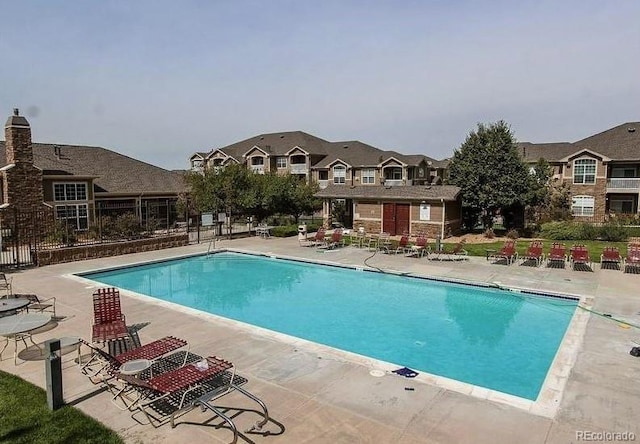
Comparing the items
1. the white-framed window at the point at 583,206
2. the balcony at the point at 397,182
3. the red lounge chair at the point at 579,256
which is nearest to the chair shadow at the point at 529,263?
the red lounge chair at the point at 579,256

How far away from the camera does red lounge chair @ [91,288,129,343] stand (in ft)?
29.5

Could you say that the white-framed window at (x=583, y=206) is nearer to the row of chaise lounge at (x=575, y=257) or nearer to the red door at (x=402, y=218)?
the red door at (x=402, y=218)

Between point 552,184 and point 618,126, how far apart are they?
34.2 ft

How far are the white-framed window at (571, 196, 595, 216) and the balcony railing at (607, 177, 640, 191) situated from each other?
168cm

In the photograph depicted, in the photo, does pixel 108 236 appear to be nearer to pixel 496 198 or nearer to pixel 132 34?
pixel 132 34

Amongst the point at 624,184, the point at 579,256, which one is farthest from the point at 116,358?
the point at 624,184

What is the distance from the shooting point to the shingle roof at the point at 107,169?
2916 cm

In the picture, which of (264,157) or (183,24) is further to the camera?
(264,157)

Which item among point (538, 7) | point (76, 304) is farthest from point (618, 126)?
point (76, 304)

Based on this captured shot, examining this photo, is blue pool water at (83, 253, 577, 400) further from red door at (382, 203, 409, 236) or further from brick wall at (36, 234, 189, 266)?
red door at (382, 203, 409, 236)

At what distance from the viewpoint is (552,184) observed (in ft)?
124

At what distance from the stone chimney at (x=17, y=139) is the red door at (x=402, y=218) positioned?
862 inches

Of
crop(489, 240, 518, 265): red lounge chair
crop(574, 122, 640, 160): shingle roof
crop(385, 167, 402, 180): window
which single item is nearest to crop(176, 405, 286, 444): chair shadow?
crop(489, 240, 518, 265): red lounge chair

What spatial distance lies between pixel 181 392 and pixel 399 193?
23.3m
